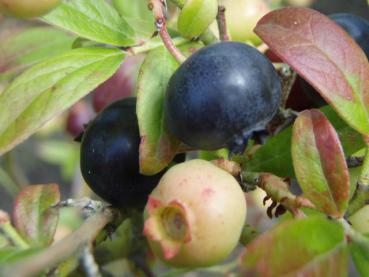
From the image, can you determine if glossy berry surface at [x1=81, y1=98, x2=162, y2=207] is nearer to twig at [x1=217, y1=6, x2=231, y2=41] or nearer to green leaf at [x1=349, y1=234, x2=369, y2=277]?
twig at [x1=217, y1=6, x2=231, y2=41]

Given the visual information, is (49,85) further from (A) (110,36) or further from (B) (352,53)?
(B) (352,53)

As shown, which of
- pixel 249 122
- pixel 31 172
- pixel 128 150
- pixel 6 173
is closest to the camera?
pixel 249 122

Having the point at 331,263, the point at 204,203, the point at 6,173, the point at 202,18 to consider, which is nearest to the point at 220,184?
the point at 204,203

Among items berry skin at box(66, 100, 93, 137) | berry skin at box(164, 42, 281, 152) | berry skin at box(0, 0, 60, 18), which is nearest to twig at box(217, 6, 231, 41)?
berry skin at box(164, 42, 281, 152)

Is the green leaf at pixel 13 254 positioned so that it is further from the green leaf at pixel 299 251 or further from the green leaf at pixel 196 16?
Answer: the green leaf at pixel 196 16

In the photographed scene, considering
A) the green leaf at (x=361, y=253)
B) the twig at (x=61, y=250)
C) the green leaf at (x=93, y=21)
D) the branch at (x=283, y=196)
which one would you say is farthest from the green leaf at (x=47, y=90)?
the green leaf at (x=361, y=253)
